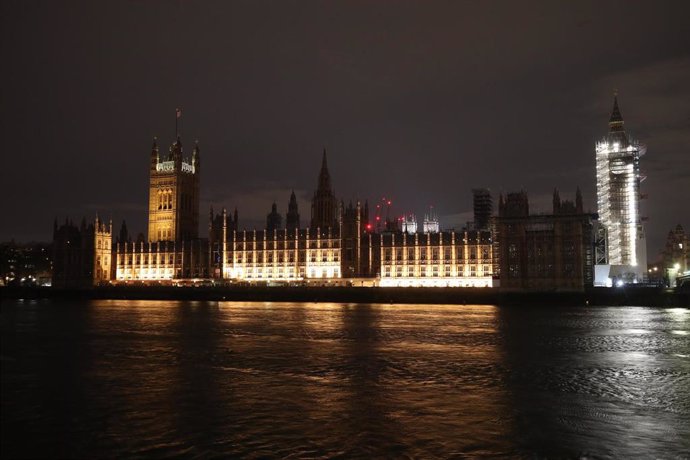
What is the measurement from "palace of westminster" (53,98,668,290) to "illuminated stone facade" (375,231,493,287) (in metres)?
0.19

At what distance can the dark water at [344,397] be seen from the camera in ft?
49.4

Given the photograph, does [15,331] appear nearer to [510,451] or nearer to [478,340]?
[478,340]

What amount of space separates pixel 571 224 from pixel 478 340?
76.5 m

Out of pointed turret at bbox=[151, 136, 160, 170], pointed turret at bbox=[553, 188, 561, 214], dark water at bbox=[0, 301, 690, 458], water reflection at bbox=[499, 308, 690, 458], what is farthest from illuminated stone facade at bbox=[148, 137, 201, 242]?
water reflection at bbox=[499, 308, 690, 458]

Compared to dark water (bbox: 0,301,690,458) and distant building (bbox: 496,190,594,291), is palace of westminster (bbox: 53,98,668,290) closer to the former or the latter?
distant building (bbox: 496,190,594,291)

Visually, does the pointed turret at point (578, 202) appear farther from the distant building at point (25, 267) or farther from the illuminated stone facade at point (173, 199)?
the distant building at point (25, 267)

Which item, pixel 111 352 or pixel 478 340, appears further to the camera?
pixel 478 340

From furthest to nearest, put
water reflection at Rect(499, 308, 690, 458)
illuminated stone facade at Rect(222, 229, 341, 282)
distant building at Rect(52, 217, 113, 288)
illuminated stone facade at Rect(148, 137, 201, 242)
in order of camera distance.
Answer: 1. illuminated stone facade at Rect(148, 137, 201, 242)
2. distant building at Rect(52, 217, 113, 288)
3. illuminated stone facade at Rect(222, 229, 341, 282)
4. water reflection at Rect(499, 308, 690, 458)

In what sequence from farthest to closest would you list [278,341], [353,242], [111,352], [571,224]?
1. [353,242]
2. [571,224]
3. [278,341]
4. [111,352]

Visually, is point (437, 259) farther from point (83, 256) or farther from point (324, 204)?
point (83, 256)

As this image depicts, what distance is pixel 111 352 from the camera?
32.0 metres

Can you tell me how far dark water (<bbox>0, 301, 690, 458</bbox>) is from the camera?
1505 centimetres

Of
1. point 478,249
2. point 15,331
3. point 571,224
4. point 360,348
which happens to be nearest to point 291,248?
point 478,249

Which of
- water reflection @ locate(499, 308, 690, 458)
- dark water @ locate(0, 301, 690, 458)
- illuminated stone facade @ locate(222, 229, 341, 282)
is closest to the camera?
dark water @ locate(0, 301, 690, 458)
